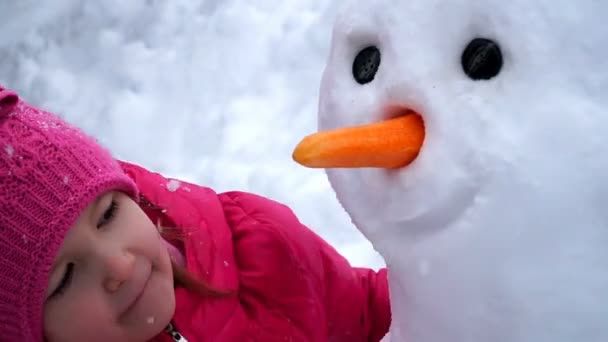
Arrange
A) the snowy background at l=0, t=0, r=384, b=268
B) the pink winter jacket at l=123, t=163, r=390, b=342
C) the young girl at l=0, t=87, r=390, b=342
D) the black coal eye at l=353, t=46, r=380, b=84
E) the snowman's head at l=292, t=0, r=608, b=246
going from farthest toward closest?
the snowy background at l=0, t=0, r=384, b=268 < the pink winter jacket at l=123, t=163, r=390, b=342 < the young girl at l=0, t=87, r=390, b=342 < the black coal eye at l=353, t=46, r=380, b=84 < the snowman's head at l=292, t=0, r=608, b=246

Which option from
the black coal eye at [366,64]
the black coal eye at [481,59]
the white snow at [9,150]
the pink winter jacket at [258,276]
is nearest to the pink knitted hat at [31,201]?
the white snow at [9,150]

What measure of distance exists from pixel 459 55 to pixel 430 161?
0.30 feet

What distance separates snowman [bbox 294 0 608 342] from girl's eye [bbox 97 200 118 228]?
309 millimetres

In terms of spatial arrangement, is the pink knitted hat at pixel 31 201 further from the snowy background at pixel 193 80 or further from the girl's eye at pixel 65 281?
the snowy background at pixel 193 80

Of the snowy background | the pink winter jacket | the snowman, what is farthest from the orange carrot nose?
the snowy background

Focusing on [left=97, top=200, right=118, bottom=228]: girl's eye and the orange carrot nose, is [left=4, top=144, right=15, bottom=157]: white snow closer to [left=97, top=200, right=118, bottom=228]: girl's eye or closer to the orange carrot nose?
[left=97, top=200, right=118, bottom=228]: girl's eye

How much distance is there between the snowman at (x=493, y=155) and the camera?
1.99 ft

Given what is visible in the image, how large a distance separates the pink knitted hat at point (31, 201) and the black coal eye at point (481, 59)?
447 millimetres

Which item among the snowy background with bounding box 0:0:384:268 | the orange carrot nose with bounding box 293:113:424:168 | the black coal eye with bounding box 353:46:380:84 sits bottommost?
the orange carrot nose with bounding box 293:113:424:168

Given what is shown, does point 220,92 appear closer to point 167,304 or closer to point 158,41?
point 158,41

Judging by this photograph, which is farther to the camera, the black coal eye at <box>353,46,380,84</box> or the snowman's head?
the black coal eye at <box>353,46,380,84</box>

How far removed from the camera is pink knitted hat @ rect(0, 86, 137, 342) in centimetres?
81

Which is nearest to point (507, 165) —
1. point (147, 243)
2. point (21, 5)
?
point (147, 243)

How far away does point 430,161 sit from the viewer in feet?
2.15
